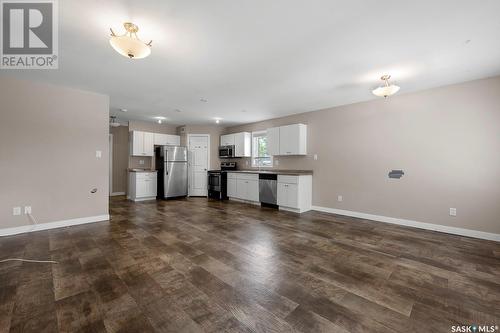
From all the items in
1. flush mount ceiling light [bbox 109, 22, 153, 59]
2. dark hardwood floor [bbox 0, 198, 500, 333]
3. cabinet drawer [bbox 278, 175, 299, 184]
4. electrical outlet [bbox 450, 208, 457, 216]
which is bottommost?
dark hardwood floor [bbox 0, 198, 500, 333]

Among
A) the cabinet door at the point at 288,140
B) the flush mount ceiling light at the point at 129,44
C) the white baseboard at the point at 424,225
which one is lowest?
the white baseboard at the point at 424,225

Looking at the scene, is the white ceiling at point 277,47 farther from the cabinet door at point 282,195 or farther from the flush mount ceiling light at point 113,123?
the flush mount ceiling light at point 113,123

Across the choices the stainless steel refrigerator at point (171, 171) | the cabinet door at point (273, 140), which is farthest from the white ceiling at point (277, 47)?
the stainless steel refrigerator at point (171, 171)

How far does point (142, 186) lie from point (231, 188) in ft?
8.91

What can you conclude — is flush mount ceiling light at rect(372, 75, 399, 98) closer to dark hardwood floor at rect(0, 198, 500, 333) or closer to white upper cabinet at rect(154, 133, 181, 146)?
dark hardwood floor at rect(0, 198, 500, 333)

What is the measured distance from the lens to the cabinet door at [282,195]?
16.1ft

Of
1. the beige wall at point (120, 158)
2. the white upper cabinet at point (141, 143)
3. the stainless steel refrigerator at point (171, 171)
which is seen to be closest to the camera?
the white upper cabinet at point (141, 143)

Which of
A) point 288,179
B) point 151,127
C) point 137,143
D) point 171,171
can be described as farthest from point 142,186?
point 288,179

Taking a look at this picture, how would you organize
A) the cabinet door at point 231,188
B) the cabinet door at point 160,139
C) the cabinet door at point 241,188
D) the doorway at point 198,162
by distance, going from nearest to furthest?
the cabinet door at point 241,188, the cabinet door at point 231,188, the cabinet door at point 160,139, the doorway at point 198,162

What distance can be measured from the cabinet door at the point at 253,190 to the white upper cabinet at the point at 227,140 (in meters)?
1.76

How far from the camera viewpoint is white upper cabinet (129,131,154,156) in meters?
A: 6.34

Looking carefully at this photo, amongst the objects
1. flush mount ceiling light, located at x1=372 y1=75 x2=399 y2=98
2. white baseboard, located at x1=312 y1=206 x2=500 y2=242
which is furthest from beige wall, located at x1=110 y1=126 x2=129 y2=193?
flush mount ceiling light, located at x1=372 y1=75 x2=399 y2=98

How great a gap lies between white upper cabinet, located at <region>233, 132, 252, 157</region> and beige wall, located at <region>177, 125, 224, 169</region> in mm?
994

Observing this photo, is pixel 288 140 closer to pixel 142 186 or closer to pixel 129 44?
pixel 129 44
